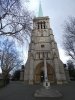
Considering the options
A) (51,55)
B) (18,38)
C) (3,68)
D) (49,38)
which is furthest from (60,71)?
(18,38)

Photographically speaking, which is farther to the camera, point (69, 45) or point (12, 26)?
point (69, 45)

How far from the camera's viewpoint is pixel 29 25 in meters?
9.91

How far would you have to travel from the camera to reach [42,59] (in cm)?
3881

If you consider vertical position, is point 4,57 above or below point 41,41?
below

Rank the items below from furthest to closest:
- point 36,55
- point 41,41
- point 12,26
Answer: point 41,41 → point 36,55 → point 12,26

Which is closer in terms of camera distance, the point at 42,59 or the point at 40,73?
the point at 42,59

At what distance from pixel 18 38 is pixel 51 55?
97.8 ft

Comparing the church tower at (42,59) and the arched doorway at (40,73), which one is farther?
the arched doorway at (40,73)

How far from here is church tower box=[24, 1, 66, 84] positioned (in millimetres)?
35469

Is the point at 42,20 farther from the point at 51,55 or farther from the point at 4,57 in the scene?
the point at 4,57

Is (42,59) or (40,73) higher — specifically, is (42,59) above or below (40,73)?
above

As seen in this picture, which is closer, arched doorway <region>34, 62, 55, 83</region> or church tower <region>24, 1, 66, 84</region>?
church tower <region>24, 1, 66, 84</region>

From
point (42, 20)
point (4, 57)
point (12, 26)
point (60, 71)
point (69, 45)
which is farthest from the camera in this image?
point (42, 20)

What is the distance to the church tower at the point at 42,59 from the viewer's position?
35.5 m
